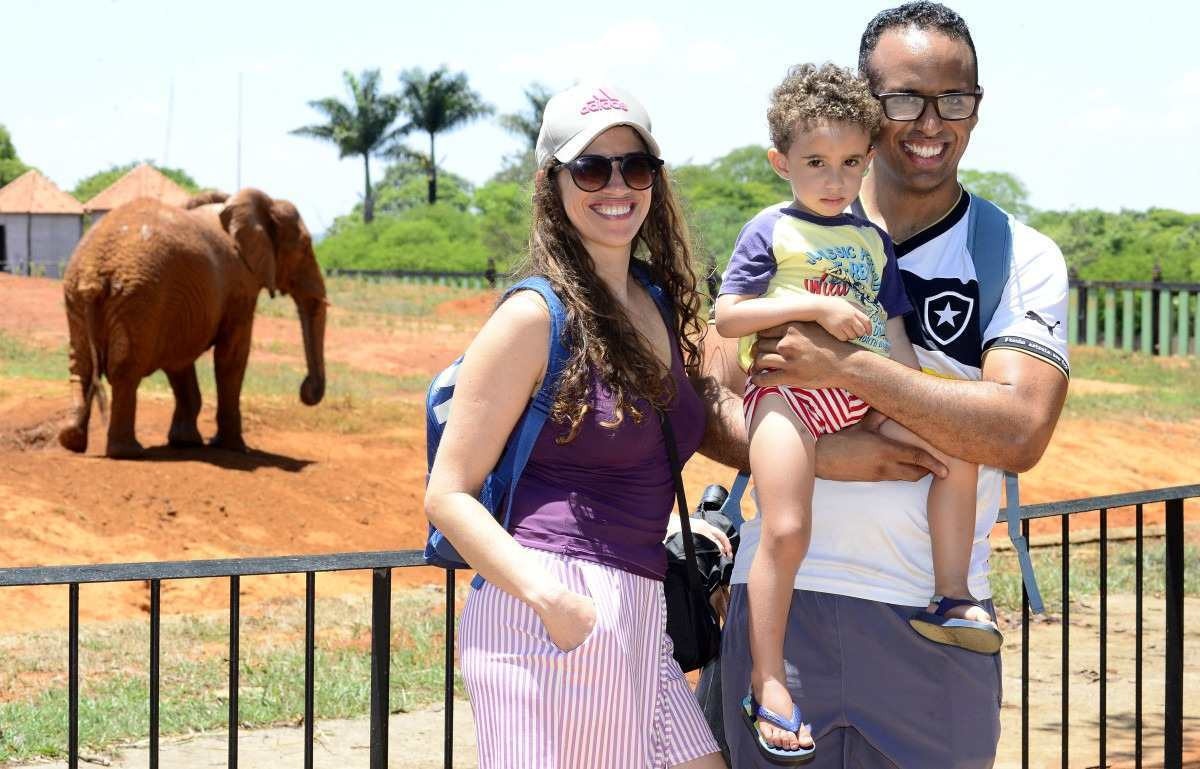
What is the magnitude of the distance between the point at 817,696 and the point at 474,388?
0.91m

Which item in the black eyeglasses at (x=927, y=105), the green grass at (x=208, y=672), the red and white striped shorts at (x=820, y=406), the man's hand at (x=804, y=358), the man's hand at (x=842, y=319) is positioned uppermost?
the black eyeglasses at (x=927, y=105)

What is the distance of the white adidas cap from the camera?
2.67 metres

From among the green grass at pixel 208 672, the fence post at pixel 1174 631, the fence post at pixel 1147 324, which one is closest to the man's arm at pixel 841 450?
the fence post at pixel 1174 631

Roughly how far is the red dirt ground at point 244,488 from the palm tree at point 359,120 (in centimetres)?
4458

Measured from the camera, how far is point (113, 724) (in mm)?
5996

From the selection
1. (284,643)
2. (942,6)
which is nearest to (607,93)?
(942,6)

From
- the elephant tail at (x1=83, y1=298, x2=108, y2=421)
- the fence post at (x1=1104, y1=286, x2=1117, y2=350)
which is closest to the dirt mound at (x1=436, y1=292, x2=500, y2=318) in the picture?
the fence post at (x1=1104, y1=286, x2=1117, y2=350)

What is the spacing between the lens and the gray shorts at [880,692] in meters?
2.77

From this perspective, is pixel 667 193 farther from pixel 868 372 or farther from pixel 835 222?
pixel 868 372

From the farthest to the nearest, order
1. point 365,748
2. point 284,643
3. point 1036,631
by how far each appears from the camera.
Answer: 1. point 1036,631
2. point 284,643
3. point 365,748

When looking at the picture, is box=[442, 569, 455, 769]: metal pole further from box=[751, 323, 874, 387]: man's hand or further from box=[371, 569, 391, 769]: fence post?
box=[751, 323, 874, 387]: man's hand

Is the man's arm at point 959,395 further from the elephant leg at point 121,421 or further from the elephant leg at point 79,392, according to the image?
the elephant leg at point 79,392

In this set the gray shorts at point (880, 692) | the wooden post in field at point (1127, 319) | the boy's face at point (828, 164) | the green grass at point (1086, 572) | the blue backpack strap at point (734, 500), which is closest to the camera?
the gray shorts at point (880, 692)

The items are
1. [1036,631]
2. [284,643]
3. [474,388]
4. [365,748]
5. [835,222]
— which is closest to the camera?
[474,388]
